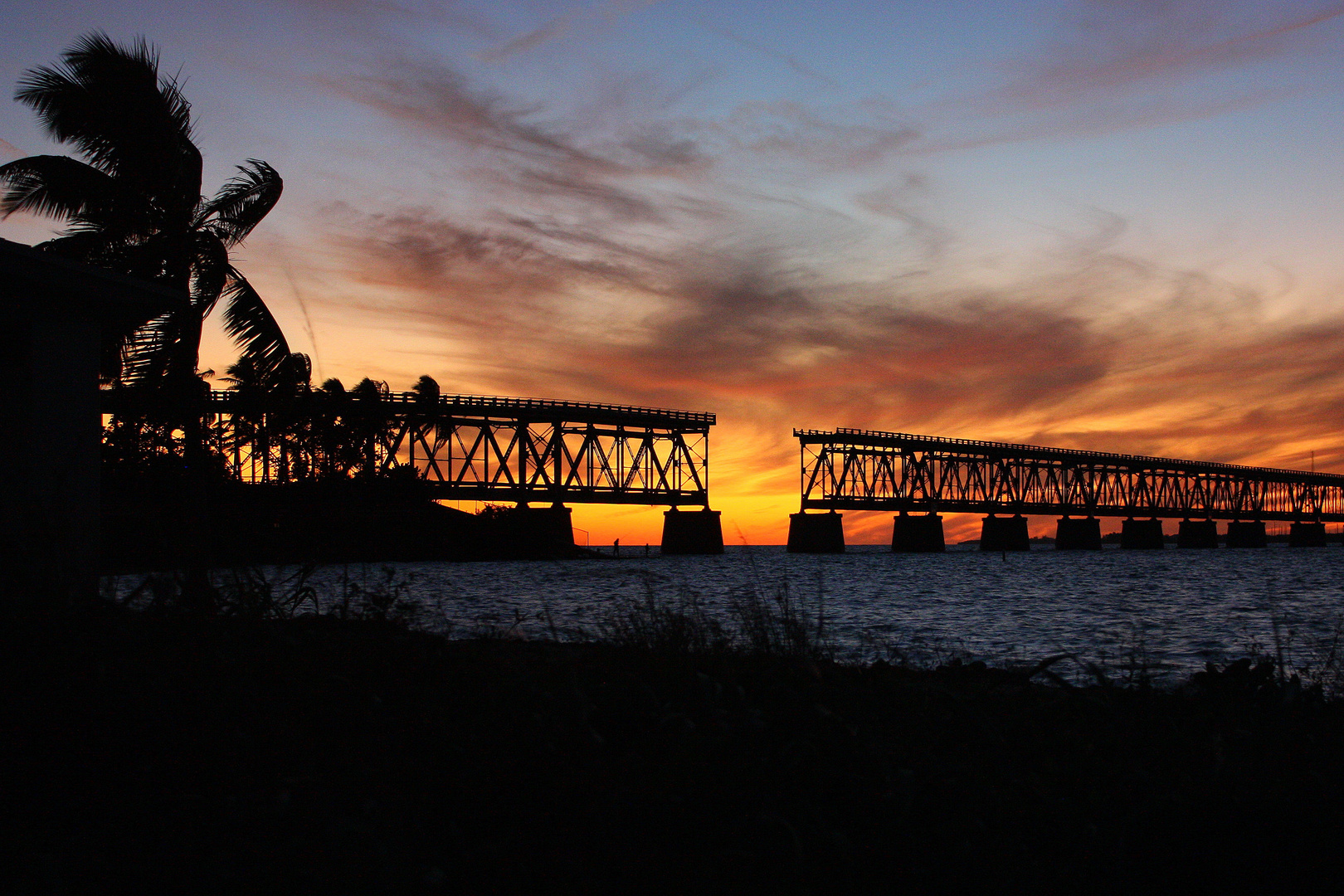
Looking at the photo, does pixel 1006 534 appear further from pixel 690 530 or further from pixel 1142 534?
pixel 690 530

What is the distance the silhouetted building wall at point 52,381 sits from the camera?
930 cm

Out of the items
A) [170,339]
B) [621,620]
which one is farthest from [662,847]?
[170,339]

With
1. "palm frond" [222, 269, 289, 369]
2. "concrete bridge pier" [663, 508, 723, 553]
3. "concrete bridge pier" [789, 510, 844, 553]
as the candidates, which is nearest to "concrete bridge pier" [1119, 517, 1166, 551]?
"concrete bridge pier" [789, 510, 844, 553]

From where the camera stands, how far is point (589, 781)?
494cm

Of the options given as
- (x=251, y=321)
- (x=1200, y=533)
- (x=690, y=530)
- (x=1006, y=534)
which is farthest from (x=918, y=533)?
(x=251, y=321)

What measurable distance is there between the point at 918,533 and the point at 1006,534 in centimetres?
2140

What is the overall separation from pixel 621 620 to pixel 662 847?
180 inches

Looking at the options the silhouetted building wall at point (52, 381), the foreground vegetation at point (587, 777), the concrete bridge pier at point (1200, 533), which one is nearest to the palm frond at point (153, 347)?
the silhouetted building wall at point (52, 381)

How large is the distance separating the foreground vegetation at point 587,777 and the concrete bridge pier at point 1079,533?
172 meters

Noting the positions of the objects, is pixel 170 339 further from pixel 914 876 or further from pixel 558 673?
pixel 914 876

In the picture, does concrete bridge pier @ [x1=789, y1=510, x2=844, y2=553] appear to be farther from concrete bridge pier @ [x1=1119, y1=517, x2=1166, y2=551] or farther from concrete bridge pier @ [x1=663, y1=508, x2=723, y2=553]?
concrete bridge pier @ [x1=1119, y1=517, x2=1166, y2=551]

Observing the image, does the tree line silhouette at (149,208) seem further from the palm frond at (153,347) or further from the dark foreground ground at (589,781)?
the dark foreground ground at (589,781)

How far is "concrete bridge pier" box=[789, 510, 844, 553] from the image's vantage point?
12600 centimetres

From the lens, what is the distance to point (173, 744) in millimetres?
5238
